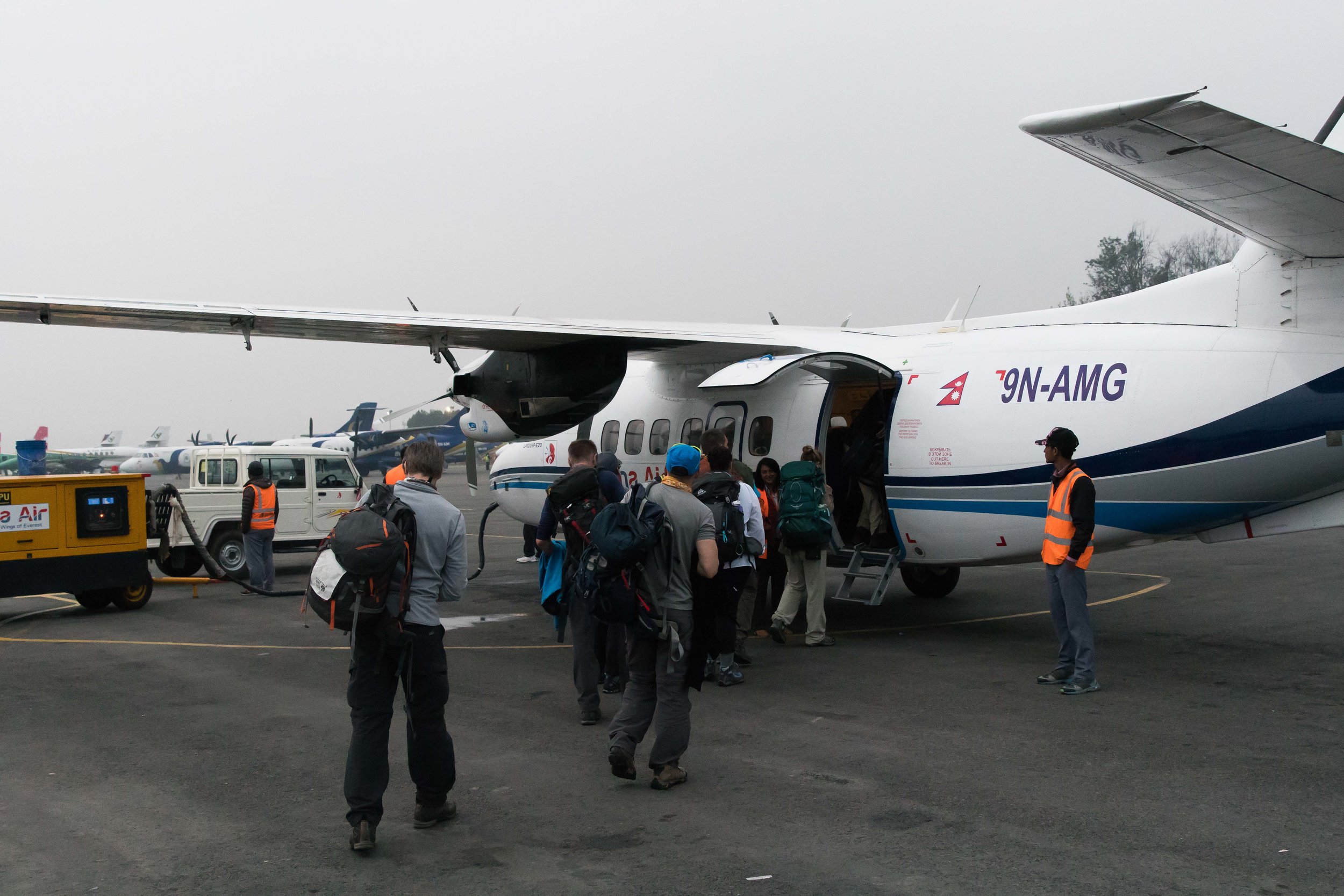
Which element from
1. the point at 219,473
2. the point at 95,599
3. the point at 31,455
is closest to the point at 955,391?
the point at 95,599

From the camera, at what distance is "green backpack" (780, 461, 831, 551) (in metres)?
9.40

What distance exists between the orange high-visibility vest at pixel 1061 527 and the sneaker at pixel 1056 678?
909mm

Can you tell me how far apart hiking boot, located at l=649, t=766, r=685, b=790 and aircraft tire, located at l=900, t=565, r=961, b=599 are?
23.9ft

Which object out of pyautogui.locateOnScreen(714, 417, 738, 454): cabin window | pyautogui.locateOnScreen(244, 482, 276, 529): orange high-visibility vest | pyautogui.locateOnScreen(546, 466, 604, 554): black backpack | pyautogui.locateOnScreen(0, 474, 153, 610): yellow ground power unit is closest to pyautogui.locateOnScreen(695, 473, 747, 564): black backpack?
pyautogui.locateOnScreen(546, 466, 604, 554): black backpack

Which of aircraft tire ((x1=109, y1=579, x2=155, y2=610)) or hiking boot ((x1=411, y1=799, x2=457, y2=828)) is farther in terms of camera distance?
aircraft tire ((x1=109, y1=579, x2=155, y2=610))

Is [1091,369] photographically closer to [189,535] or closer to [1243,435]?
[1243,435]

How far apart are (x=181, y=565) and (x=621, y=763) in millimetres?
12448

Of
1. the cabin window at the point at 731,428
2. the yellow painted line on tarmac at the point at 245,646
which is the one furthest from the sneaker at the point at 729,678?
the cabin window at the point at 731,428

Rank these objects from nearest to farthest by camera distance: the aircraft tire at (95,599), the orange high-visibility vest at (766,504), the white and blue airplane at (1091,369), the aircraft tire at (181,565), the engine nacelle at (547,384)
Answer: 1. the white and blue airplane at (1091,369)
2. the orange high-visibility vest at (766,504)
3. the engine nacelle at (547,384)
4. the aircraft tire at (95,599)
5. the aircraft tire at (181,565)

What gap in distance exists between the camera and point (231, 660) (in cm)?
959

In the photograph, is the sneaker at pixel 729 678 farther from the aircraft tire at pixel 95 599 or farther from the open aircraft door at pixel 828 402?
the aircraft tire at pixel 95 599

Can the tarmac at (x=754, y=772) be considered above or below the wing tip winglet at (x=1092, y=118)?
below

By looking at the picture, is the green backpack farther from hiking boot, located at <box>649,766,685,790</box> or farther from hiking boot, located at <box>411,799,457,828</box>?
hiking boot, located at <box>411,799,457,828</box>

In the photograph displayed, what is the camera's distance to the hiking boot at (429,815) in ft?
17.2
